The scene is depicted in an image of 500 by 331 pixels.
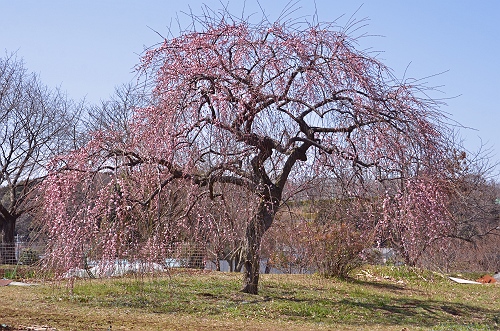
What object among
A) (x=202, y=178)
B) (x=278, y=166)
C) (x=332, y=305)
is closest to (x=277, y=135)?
(x=278, y=166)

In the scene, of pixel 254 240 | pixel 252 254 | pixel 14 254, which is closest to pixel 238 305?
pixel 252 254

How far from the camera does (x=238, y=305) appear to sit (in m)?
9.09

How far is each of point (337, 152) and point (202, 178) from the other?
2.11 meters

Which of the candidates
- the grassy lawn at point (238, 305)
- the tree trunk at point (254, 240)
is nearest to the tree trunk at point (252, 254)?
the tree trunk at point (254, 240)

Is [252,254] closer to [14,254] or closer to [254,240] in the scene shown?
[254,240]

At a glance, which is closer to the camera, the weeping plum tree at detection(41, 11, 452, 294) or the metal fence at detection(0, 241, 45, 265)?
the weeping plum tree at detection(41, 11, 452, 294)

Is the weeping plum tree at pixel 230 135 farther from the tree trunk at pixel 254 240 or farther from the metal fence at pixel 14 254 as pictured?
the metal fence at pixel 14 254

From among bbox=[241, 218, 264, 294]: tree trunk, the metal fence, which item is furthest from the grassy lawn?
the metal fence

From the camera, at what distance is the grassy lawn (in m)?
7.58

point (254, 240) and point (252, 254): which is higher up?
point (254, 240)

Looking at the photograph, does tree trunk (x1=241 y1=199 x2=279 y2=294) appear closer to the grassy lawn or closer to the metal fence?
the grassy lawn

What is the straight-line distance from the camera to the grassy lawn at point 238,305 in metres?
7.58

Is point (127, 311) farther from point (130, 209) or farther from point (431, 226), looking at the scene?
point (431, 226)

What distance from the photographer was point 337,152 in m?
8.11
